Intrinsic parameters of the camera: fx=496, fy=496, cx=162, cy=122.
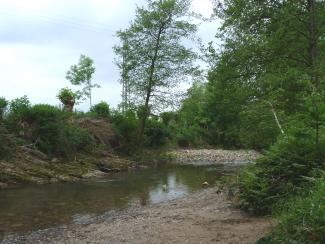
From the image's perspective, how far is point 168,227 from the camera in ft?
34.2

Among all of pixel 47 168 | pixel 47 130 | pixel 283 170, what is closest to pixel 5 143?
pixel 47 168

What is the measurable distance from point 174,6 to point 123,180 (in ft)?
57.3

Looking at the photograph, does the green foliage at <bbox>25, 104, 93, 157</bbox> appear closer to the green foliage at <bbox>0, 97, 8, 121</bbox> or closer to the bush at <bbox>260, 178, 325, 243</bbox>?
the green foliage at <bbox>0, 97, 8, 121</bbox>

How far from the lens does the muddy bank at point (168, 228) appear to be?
9.08 meters

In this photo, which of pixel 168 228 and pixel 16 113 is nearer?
pixel 168 228

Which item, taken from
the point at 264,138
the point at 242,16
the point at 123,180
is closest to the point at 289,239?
the point at 264,138

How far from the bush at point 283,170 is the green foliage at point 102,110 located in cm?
2643

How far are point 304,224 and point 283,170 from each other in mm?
4030

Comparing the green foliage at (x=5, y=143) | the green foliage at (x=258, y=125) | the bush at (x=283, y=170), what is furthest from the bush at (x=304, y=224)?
the green foliage at (x=5, y=143)

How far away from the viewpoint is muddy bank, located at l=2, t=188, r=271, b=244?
357 inches

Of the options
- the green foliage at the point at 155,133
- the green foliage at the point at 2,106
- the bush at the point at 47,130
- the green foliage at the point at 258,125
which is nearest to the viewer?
the green foliage at the point at 258,125

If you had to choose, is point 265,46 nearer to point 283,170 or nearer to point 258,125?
point 258,125

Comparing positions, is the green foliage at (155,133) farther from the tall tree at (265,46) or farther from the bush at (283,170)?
the bush at (283,170)

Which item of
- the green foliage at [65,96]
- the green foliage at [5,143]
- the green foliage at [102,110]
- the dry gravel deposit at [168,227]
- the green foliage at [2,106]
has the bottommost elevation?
the dry gravel deposit at [168,227]
